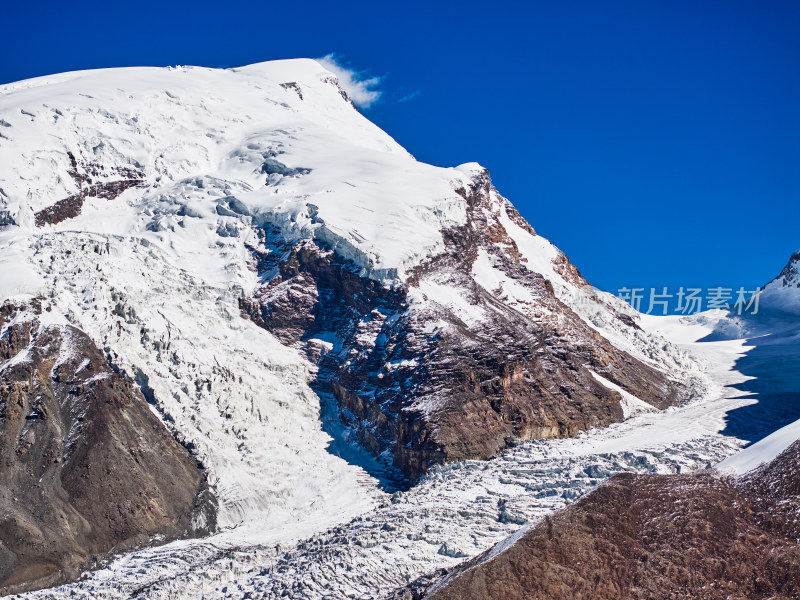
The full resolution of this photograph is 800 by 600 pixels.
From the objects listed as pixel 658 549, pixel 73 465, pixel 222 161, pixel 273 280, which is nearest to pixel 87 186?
pixel 222 161

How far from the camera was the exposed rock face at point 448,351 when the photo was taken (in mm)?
100312

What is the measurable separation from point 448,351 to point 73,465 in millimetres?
41826

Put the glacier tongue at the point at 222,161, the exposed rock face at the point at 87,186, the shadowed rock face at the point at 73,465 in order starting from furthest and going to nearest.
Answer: the exposed rock face at the point at 87,186 < the glacier tongue at the point at 222,161 < the shadowed rock face at the point at 73,465

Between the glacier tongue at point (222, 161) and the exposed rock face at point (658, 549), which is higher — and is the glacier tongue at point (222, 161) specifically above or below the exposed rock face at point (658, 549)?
above

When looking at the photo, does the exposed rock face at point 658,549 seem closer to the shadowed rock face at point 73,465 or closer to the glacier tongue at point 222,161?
the shadowed rock face at point 73,465

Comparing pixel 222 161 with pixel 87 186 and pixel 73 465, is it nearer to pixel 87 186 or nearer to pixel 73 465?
pixel 87 186

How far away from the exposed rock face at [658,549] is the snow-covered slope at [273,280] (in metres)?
34.6

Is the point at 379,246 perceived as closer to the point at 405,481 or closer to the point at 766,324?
the point at 405,481

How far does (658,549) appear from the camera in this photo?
53781 mm

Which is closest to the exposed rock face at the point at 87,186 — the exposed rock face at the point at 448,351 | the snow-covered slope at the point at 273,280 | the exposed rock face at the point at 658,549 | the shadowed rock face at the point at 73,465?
the snow-covered slope at the point at 273,280

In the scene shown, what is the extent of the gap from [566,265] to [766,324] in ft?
147

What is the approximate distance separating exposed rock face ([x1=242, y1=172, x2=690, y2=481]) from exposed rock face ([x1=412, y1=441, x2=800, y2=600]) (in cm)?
3881

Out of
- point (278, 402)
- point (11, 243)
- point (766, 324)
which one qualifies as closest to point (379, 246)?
point (278, 402)

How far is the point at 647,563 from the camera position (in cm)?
5300
